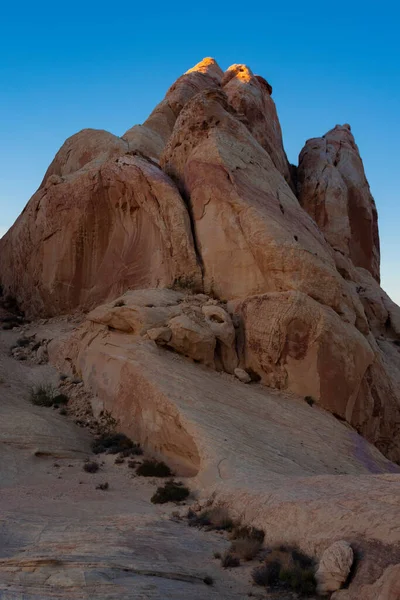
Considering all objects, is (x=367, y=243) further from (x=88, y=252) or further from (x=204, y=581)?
(x=204, y=581)

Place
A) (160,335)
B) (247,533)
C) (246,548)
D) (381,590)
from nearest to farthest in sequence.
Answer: (381,590) < (246,548) < (247,533) < (160,335)

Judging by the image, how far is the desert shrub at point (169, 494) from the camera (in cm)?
1188

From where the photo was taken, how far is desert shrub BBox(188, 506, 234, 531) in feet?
32.8

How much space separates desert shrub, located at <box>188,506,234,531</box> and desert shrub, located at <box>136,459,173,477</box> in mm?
2898

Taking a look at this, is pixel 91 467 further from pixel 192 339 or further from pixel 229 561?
pixel 229 561

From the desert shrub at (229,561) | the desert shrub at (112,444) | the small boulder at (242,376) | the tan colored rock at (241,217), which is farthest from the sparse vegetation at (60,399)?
the desert shrub at (229,561)

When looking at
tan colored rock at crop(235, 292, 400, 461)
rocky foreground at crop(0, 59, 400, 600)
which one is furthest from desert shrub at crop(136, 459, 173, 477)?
tan colored rock at crop(235, 292, 400, 461)

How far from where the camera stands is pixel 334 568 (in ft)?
23.5

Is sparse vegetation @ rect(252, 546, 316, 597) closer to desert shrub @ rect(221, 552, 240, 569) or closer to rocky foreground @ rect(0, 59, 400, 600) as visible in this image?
rocky foreground @ rect(0, 59, 400, 600)

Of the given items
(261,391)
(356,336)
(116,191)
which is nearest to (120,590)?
(261,391)

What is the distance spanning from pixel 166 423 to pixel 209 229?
9.40m

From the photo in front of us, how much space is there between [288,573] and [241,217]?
49.6 ft

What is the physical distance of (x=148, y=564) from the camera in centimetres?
738

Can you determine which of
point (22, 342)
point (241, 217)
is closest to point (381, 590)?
point (241, 217)
